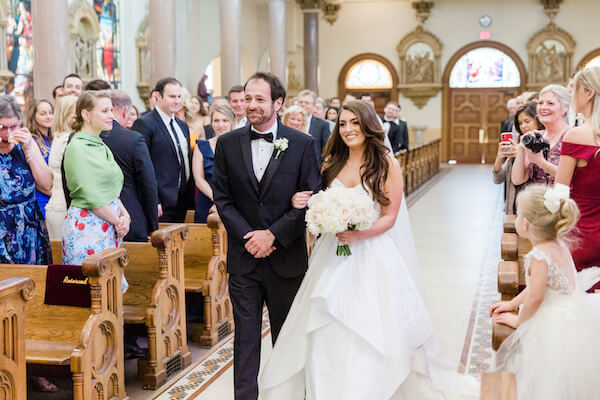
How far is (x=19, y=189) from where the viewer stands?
469 centimetres

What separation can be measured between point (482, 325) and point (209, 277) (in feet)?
7.66

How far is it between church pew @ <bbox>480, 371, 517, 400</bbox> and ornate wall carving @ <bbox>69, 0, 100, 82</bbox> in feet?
47.1

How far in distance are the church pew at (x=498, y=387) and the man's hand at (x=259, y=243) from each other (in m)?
1.88

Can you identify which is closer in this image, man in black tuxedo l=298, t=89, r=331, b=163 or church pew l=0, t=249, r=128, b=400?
church pew l=0, t=249, r=128, b=400

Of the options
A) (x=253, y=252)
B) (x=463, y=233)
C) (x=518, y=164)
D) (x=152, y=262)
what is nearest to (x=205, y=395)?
(x=152, y=262)

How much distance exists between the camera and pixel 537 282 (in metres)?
3.20

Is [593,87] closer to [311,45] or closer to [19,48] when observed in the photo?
[19,48]

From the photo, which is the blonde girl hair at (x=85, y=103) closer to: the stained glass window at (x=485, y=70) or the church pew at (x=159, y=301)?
the church pew at (x=159, y=301)

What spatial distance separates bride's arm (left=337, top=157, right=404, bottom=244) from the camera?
A: 391 cm

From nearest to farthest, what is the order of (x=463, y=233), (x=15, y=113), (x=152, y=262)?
(x=15, y=113) < (x=152, y=262) < (x=463, y=233)

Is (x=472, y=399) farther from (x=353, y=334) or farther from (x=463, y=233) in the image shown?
(x=463, y=233)

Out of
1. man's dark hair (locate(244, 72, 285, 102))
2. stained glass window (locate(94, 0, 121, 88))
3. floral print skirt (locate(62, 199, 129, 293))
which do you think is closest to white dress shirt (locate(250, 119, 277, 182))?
man's dark hair (locate(244, 72, 285, 102))

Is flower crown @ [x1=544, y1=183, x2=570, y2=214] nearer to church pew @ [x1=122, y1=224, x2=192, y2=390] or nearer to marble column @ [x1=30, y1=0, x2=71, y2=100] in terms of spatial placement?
church pew @ [x1=122, y1=224, x2=192, y2=390]

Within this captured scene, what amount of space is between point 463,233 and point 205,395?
21.9 feet
